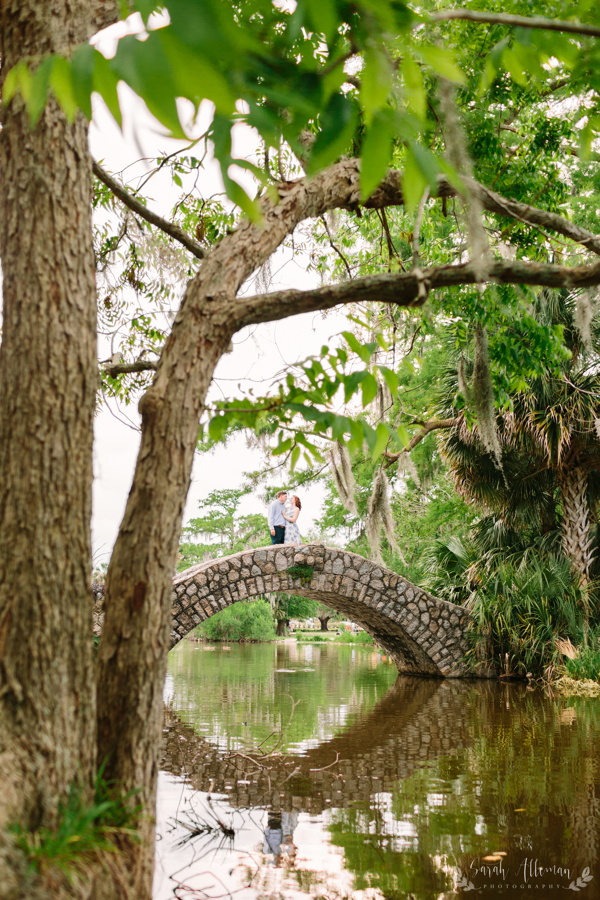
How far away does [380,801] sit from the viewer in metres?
3.89

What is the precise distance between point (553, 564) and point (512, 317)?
247 inches

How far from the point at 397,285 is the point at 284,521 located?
8.98 meters

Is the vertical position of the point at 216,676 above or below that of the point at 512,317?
below

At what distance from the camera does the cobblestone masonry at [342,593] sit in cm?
906

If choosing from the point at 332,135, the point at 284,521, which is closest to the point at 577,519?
the point at 284,521

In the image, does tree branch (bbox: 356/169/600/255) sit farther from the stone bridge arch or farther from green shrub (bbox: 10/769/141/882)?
the stone bridge arch

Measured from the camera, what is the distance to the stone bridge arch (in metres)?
9.07

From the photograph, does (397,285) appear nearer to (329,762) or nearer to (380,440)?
(380,440)

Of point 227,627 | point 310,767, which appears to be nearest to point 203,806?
point 310,767

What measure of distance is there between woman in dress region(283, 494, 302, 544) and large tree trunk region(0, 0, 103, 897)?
8802mm

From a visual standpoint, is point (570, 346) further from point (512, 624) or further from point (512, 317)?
point (512, 317)

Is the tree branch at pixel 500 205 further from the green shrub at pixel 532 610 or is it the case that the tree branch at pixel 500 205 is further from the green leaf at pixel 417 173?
the green shrub at pixel 532 610

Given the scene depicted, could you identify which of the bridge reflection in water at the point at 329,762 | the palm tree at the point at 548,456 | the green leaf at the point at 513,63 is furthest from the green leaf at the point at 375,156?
the palm tree at the point at 548,456

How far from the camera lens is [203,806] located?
3795 mm
